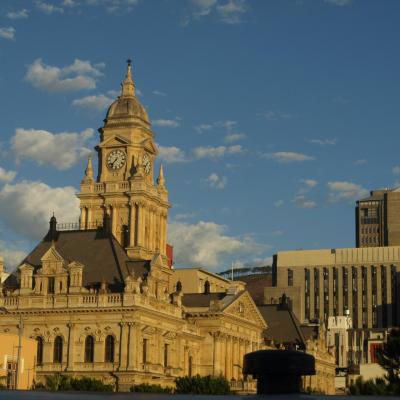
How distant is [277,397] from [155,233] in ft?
359

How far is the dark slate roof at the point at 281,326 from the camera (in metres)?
144

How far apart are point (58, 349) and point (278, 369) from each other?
3291 inches

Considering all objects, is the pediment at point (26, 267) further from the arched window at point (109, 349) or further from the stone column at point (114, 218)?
the stone column at point (114, 218)

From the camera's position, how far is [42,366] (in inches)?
3698

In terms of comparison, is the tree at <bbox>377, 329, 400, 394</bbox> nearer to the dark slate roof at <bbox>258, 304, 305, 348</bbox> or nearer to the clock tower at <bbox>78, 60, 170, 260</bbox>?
the clock tower at <bbox>78, 60, 170, 260</bbox>

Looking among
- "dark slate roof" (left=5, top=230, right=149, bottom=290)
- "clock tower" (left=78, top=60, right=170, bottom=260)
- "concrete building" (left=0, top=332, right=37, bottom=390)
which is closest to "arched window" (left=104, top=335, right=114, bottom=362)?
"dark slate roof" (left=5, top=230, right=149, bottom=290)

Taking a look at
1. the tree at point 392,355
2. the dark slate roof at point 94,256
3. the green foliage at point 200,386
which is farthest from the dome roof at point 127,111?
the tree at point 392,355

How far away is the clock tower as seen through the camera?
391ft

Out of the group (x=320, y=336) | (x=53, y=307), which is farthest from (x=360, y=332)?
(x=53, y=307)

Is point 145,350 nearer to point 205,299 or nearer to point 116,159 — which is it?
point 205,299

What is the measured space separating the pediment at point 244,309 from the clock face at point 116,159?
891 inches

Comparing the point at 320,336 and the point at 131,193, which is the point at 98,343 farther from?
the point at 320,336

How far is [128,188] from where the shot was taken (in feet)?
394

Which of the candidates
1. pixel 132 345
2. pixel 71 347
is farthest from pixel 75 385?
pixel 71 347
